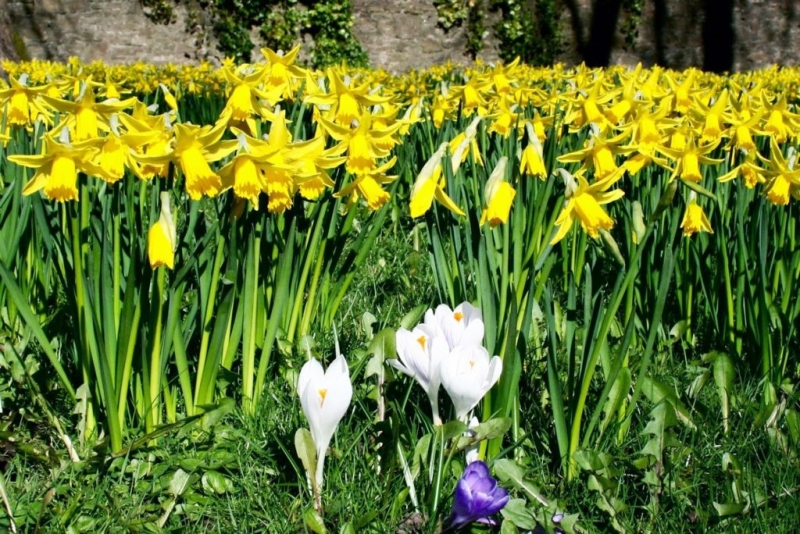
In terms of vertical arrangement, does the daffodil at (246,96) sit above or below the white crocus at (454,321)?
above

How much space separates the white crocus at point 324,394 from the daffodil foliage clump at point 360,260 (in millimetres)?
197

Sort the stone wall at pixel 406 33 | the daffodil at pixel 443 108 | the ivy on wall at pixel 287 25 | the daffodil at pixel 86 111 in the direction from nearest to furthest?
the daffodil at pixel 86 111, the daffodil at pixel 443 108, the stone wall at pixel 406 33, the ivy on wall at pixel 287 25

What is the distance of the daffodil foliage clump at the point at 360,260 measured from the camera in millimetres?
1401

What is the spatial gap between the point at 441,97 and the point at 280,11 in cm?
948

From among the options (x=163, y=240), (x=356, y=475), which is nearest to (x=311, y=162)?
(x=163, y=240)

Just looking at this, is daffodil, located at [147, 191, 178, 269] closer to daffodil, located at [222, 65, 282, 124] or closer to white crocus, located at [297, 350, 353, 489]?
white crocus, located at [297, 350, 353, 489]

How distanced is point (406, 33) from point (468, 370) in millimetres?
11635

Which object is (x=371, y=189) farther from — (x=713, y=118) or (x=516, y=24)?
(x=516, y=24)

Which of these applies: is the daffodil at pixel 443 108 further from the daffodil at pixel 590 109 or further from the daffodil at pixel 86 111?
the daffodil at pixel 86 111

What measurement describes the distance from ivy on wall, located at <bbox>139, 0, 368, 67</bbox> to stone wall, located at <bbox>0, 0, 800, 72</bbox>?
273 mm

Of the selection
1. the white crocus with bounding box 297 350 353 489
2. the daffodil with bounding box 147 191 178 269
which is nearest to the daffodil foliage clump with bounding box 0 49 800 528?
the daffodil with bounding box 147 191 178 269

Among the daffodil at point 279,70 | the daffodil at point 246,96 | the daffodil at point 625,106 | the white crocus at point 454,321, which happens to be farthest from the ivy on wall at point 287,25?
the white crocus at point 454,321

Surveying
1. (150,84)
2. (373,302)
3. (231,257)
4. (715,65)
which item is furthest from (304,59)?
(231,257)

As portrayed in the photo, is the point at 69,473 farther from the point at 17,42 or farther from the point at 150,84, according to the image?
the point at 17,42
